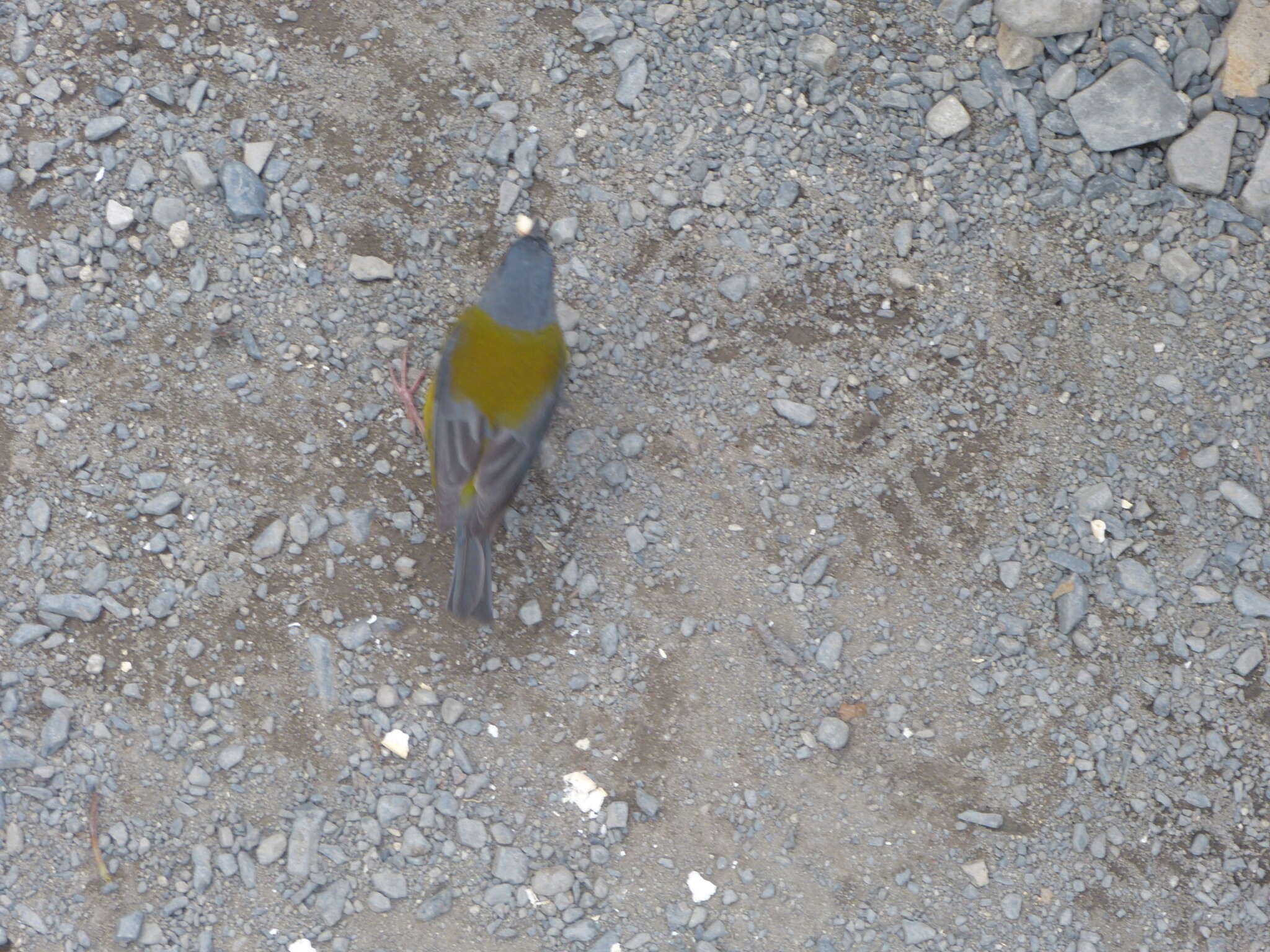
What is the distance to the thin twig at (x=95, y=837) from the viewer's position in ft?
14.4

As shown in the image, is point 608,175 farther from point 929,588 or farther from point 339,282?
point 929,588

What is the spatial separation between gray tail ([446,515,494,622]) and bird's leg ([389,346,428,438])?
1.79ft

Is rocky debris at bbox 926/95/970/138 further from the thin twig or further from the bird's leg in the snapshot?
the thin twig

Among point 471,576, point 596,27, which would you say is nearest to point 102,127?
point 596,27

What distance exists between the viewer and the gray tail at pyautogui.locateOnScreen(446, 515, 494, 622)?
174 inches

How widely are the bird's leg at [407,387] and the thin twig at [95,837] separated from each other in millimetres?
1779

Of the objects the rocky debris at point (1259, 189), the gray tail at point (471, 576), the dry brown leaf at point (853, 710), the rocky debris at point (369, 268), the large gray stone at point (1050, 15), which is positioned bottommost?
the dry brown leaf at point (853, 710)

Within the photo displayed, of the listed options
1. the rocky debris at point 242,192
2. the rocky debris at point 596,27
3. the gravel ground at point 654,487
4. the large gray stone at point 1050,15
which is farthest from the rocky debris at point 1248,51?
the rocky debris at point 242,192

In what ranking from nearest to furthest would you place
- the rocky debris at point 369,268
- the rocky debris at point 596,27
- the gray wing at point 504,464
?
1. the gray wing at point 504,464
2. the rocky debris at point 369,268
3. the rocky debris at point 596,27

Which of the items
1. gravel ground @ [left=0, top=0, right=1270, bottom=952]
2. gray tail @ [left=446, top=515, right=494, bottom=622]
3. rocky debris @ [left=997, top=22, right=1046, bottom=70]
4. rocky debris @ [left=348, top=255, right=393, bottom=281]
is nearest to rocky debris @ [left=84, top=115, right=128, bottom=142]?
gravel ground @ [left=0, top=0, right=1270, bottom=952]

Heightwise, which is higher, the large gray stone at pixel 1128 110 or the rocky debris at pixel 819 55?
the rocky debris at pixel 819 55

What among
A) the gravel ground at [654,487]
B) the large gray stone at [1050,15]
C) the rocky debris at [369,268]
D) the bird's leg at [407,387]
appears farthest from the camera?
the large gray stone at [1050,15]

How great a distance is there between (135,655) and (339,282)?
64.1 inches

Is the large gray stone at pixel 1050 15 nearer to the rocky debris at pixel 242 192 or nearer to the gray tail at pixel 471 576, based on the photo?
the gray tail at pixel 471 576
